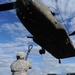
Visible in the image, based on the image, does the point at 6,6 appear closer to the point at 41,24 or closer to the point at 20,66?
the point at 41,24

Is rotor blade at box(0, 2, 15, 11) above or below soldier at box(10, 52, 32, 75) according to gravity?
above

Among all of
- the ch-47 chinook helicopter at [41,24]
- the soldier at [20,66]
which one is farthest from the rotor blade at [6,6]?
the soldier at [20,66]

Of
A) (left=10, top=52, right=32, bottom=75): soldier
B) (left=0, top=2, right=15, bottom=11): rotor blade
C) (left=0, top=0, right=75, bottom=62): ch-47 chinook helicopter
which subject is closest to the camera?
(left=10, top=52, right=32, bottom=75): soldier

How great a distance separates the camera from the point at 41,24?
2239 cm

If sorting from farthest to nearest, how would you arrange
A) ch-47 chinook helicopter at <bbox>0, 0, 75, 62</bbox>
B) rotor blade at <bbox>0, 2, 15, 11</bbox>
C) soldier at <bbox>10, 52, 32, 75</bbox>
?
rotor blade at <bbox>0, 2, 15, 11</bbox> < ch-47 chinook helicopter at <bbox>0, 0, 75, 62</bbox> < soldier at <bbox>10, 52, 32, 75</bbox>

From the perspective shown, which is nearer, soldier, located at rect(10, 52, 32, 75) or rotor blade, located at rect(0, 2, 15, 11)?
soldier, located at rect(10, 52, 32, 75)

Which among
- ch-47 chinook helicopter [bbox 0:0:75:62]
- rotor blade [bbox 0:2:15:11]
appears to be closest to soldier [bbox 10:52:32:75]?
ch-47 chinook helicopter [bbox 0:0:75:62]

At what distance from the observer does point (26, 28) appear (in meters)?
23.7

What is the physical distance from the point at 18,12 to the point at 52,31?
513 centimetres

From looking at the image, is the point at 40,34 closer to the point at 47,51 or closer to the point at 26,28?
the point at 26,28

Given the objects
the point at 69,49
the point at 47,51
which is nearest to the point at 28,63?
the point at 69,49

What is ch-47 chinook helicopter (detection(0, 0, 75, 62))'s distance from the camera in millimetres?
20359

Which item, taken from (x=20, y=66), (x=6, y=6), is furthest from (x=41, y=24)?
(x=20, y=66)

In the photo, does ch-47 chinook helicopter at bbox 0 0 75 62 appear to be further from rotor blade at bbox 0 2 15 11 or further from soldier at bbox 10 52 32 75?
soldier at bbox 10 52 32 75
